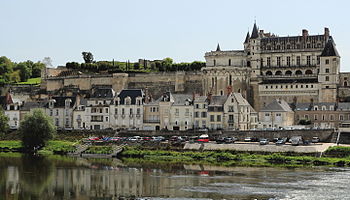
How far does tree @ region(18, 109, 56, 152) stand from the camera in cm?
5566

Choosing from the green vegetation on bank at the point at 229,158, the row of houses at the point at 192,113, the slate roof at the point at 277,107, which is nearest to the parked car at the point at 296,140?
the green vegetation on bank at the point at 229,158

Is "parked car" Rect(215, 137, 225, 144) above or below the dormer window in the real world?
below

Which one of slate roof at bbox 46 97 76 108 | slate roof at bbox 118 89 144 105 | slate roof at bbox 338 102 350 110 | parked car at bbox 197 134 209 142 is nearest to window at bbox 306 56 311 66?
slate roof at bbox 338 102 350 110

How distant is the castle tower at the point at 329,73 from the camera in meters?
66.7

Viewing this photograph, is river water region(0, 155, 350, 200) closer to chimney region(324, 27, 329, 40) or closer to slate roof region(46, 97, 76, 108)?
slate roof region(46, 97, 76, 108)

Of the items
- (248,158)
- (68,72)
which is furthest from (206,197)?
(68,72)

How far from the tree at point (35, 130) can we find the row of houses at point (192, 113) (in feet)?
31.0

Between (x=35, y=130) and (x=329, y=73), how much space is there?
3169cm

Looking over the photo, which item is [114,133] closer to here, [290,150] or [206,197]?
[290,150]

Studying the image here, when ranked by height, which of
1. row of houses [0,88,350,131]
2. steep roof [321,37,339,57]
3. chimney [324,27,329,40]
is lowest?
row of houses [0,88,350,131]

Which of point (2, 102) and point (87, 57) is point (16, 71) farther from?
point (2, 102)

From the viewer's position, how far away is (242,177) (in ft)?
128

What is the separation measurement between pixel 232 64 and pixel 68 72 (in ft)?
86.9

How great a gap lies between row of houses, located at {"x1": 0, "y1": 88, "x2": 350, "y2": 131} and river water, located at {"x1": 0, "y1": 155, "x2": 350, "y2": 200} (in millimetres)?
15022
